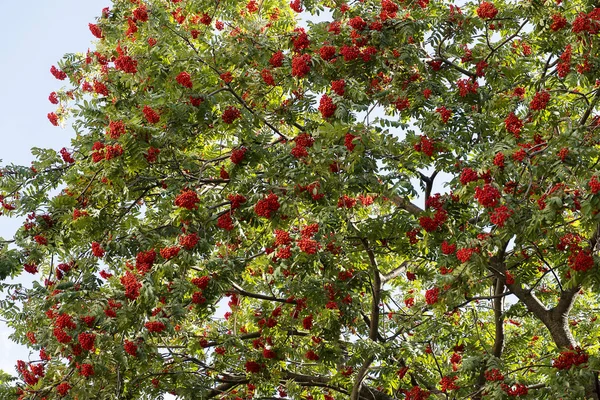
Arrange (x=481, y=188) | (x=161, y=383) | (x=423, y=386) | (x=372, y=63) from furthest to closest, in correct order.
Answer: (x=423, y=386) → (x=161, y=383) → (x=372, y=63) → (x=481, y=188)

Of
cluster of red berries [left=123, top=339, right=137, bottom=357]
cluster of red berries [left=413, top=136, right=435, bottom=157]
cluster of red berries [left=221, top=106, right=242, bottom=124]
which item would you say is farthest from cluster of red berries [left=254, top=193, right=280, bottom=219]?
cluster of red berries [left=123, top=339, right=137, bottom=357]

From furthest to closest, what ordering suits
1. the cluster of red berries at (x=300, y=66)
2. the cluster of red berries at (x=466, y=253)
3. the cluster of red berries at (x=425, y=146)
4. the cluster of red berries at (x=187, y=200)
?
the cluster of red berries at (x=300, y=66)
the cluster of red berries at (x=425, y=146)
the cluster of red berries at (x=187, y=200)
the cluster of red berries at (x=466, y=253)

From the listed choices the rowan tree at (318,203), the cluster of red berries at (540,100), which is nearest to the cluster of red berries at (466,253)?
the rowan tree at (318,203)

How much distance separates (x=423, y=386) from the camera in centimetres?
969

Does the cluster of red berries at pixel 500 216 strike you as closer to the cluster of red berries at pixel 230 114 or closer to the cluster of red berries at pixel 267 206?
the cluster of red berries at pixel 267 206

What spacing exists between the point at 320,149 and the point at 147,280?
220 centimetres

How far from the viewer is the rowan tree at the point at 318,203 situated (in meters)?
6.54

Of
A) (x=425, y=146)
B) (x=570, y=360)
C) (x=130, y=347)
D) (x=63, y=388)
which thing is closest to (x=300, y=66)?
(x=425, y=146)

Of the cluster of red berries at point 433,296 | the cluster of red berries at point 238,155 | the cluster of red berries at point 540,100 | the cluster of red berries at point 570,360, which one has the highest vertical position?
the cluster of red berries at point 238,155

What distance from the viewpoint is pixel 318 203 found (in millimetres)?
7195

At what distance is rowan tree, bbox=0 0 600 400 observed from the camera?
6543mm

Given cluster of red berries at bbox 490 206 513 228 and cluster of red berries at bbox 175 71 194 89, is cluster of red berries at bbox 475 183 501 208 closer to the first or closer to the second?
cluster of red berries at bbox 490 206 513 228

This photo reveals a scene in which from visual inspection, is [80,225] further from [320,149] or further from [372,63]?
[372,63]

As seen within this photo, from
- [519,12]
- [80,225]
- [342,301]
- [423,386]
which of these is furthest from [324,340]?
[519,12]
